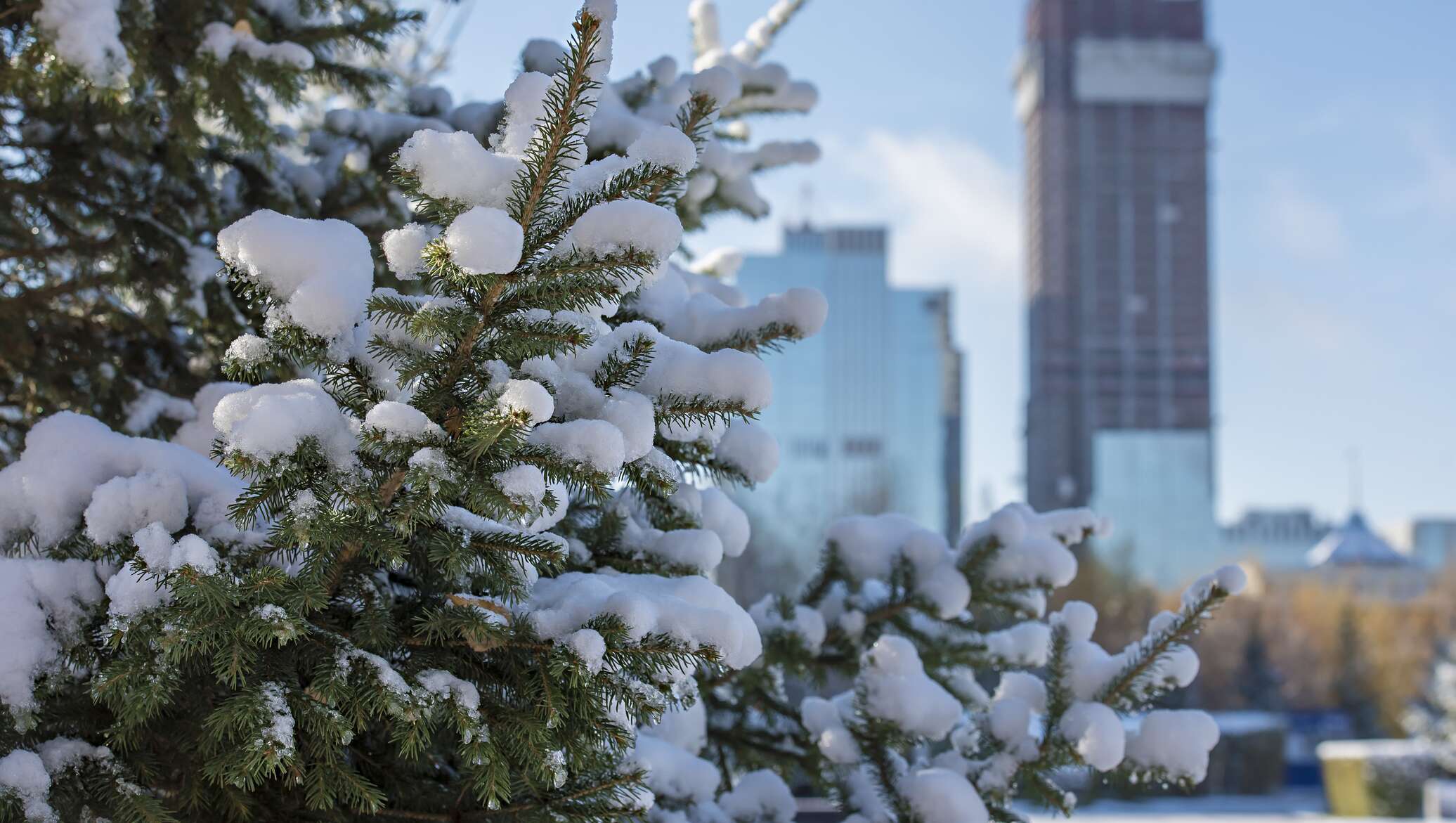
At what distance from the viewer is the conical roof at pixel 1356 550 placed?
229 feet

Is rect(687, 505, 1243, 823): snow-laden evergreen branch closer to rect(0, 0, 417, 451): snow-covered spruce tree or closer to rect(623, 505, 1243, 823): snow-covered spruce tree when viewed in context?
rect(623, 505, 1243, 823): snow-covered spruce tree

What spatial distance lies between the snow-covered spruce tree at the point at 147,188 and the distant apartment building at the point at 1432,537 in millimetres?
101427

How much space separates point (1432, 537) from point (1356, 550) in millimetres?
25784

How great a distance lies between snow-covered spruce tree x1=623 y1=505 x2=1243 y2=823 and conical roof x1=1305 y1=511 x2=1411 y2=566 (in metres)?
77.1

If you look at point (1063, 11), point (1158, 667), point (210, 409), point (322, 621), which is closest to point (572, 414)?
point (322, 621)

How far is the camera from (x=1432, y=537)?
3521 inches

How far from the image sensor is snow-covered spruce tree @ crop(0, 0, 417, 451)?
2.32 meters

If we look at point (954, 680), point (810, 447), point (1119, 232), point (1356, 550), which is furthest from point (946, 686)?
point (1119, 232)

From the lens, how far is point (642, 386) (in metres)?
1.30

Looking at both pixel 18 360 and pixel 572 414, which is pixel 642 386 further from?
pixel 18 360

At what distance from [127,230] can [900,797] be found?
2.07 metres

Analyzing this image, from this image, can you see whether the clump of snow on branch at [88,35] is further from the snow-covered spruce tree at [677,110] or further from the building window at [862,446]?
the building window at [862,446]

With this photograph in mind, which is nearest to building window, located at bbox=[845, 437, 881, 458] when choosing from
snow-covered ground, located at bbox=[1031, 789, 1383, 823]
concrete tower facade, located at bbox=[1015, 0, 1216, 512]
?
concrete tower facade, located at bbox=[1015, 0, 1216, 512]

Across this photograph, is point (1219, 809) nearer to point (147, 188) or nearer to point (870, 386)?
point (147, 188)
